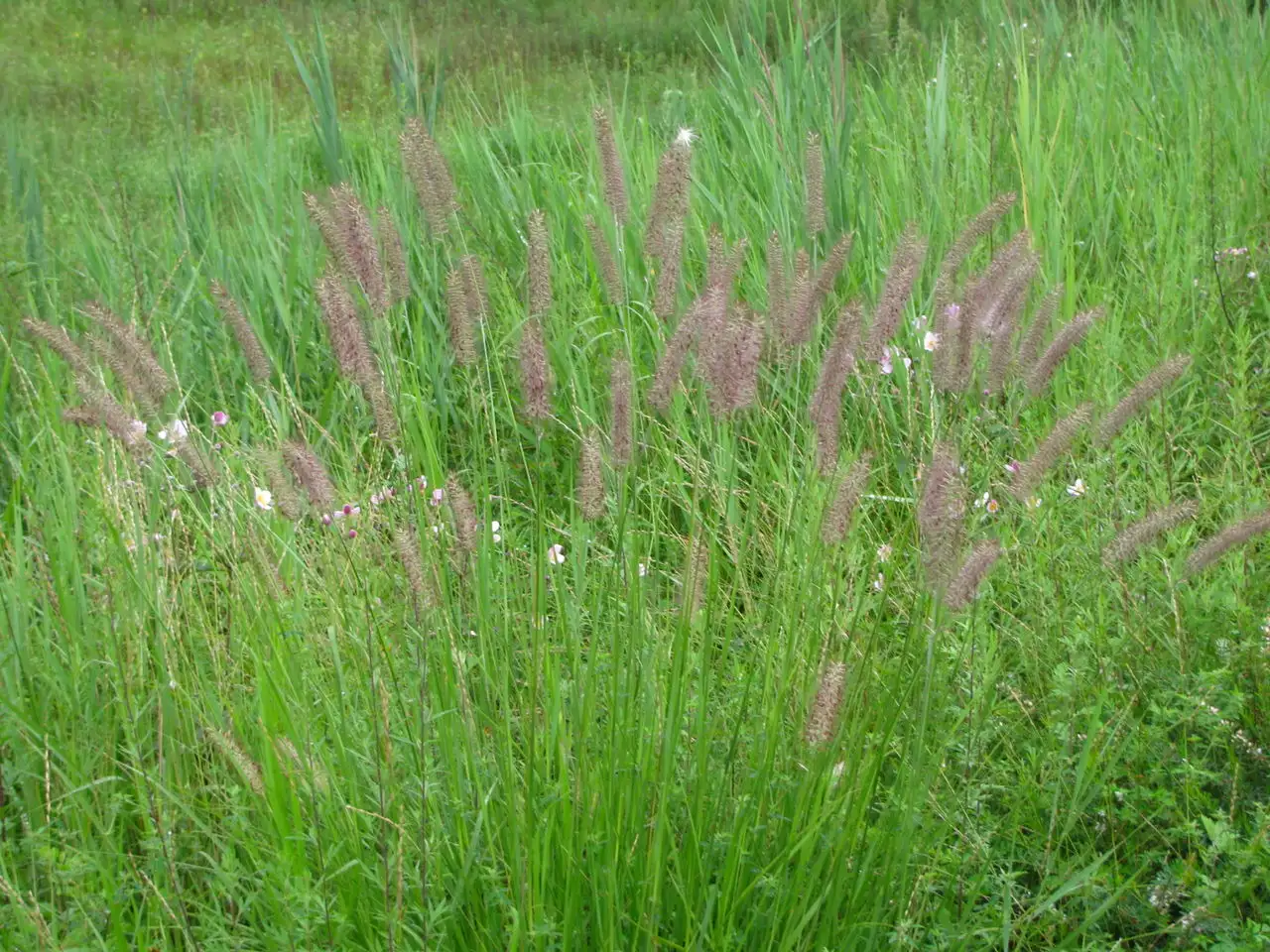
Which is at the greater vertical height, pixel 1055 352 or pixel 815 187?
pixel 815 187

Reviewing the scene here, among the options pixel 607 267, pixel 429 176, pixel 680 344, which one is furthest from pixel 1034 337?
pixel 429 176

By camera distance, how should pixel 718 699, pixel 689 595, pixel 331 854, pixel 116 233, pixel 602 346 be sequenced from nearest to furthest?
pixel 331 854 < pixel 689 595 < pixel 718 699 < pixel 602 346 < pixel 116 233

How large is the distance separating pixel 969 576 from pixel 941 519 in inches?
2.7

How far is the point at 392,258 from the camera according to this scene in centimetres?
168

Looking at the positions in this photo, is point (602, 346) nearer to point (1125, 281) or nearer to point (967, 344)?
point (1125, 281)

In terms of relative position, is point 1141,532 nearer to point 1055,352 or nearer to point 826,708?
point 1055,352

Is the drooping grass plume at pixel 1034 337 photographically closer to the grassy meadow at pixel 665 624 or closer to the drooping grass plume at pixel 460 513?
the grassy meadow at pixel 665 624

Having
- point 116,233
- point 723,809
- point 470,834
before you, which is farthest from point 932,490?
point 116,233

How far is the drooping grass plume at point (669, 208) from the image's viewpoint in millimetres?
1680

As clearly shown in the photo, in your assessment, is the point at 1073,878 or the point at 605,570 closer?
the point at 1073,878

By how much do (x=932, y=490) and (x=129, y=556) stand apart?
3.78ft

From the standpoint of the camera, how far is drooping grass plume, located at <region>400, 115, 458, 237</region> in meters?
1.72

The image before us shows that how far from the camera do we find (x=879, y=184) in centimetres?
346

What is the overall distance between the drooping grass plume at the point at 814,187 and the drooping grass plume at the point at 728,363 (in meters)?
0.48
